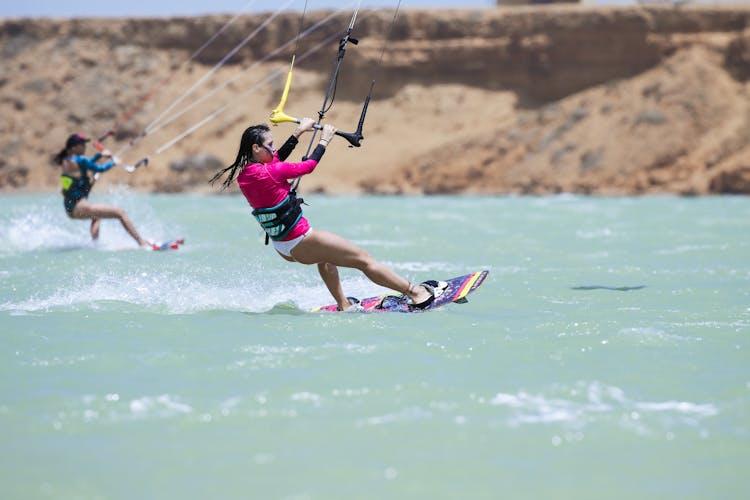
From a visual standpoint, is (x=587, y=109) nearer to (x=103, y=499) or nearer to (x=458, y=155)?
(x=458, y=155)

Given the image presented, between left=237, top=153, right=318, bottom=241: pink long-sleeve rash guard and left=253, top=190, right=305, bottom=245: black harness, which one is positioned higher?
left=237, top=153, right=318, bottom=241: pink long-sleeve rash guard

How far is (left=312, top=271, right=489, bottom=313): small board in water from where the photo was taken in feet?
23.5

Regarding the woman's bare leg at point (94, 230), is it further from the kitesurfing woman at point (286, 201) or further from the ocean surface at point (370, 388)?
the kitesurfing woman at point (286, 201)

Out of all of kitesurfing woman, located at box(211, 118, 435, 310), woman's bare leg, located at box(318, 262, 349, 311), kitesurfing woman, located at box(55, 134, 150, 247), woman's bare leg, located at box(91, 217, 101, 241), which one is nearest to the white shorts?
kitesurfing woman, located at box(211, 118, 435, 310)

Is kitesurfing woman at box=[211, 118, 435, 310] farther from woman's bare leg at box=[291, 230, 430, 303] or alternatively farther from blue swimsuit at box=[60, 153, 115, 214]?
blue swimsuit at box=[60, 153, 115, 214]

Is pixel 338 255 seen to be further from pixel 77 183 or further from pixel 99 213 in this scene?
pixel 77 183

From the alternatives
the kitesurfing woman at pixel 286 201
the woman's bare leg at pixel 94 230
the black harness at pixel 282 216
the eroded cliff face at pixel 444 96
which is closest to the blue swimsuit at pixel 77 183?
the woman's bare leg at pixel 94 230

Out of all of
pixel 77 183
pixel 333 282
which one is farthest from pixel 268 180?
pixel 77 183

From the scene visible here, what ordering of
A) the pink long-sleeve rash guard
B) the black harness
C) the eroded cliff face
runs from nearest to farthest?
the pink long-sleeve rash guard → the black harness → the eroded cliff face

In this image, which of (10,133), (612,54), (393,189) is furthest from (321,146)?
(10,133)

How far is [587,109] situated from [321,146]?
24777mm

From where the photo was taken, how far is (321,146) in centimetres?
674

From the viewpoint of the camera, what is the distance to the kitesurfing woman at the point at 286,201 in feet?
22.0

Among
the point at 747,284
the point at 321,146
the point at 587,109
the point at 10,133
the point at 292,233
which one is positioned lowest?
the point at 10,133
